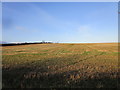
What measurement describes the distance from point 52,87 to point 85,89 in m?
1.50

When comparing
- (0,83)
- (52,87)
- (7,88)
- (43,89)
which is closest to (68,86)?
(52,87)

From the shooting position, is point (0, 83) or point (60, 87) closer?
point (60, 87)

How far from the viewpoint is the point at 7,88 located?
3.90m

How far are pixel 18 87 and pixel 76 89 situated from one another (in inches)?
106

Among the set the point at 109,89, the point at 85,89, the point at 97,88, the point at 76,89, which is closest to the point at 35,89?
the point at 76,89

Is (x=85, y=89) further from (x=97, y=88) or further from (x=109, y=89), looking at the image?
(x=109, y=89)

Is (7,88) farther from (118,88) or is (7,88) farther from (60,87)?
(118,88)

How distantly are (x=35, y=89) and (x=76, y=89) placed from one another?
1.85 meters

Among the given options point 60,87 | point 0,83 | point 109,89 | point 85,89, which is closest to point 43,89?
point 60,87

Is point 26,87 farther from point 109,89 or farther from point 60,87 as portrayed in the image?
point 109,89

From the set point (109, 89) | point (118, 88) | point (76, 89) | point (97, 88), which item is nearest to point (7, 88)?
point (76, 89)

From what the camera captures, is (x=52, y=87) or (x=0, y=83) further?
(x=0, y=83)

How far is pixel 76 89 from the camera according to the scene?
3859 mm

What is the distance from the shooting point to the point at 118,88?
4.05m
